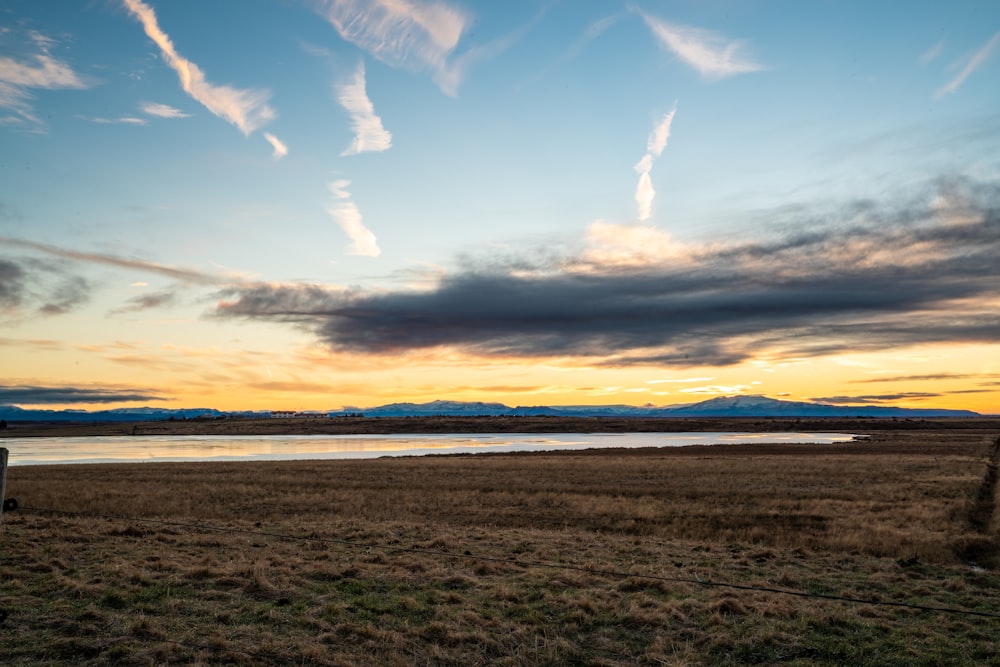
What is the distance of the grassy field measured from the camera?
9445 mm

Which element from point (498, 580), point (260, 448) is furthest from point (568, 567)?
point (260, 448)

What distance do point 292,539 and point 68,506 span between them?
13.8 meters

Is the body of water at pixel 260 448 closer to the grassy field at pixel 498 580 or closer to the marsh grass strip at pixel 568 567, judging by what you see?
the grassy field at pixel 498 580

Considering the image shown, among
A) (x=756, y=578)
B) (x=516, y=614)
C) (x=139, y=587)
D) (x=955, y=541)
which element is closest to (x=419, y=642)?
(x=516, y=614)

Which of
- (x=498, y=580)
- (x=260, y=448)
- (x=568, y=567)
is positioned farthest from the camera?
(x=260, y=448)

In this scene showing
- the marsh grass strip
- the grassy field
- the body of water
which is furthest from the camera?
the body of water

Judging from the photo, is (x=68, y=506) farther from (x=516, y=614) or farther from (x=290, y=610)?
(x=516, y=614)

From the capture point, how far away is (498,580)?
13492mm

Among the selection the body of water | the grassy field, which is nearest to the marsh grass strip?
the grassy field

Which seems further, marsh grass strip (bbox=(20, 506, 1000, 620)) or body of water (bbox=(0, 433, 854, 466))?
body of water (bbox=(0, 433, 854, 466))

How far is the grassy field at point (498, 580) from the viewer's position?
31.0 ft

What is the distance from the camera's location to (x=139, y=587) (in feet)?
39.6

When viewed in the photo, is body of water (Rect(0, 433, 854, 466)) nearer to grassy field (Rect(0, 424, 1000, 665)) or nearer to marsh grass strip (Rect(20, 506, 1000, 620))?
grassy field (Rect(0, 424, 1000, 665))

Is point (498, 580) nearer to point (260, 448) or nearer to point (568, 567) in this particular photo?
point (568, 567)
